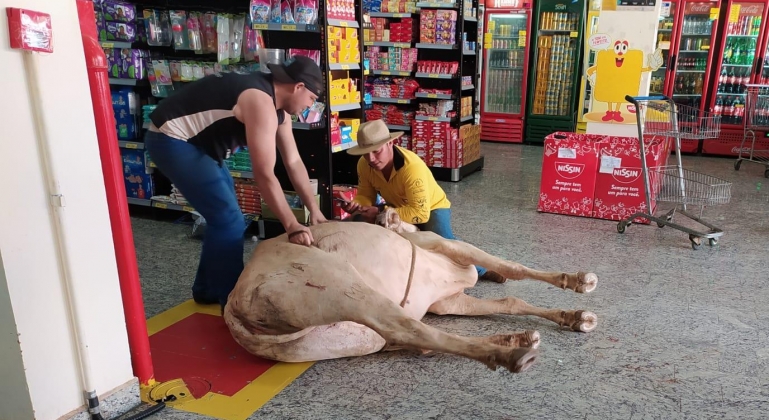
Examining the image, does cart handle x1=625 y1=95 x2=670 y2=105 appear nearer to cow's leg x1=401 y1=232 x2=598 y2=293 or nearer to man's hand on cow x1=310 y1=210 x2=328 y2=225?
cow's leg x1=401 y1=232 x2=598 y2=293

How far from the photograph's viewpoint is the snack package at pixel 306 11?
4176 mm

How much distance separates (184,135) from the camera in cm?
302

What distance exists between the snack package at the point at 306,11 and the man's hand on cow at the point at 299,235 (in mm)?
2102

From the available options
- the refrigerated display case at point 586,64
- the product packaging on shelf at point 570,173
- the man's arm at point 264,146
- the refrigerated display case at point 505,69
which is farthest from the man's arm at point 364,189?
the refrigerated display case at point 505,69

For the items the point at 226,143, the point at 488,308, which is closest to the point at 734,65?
the point at 488,308

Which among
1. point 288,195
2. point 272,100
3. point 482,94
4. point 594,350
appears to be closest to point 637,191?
point 594,350

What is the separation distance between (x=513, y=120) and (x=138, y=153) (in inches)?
243

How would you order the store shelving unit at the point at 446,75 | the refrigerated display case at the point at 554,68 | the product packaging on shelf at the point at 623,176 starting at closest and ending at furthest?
the product packaging on shelf at the point at 623,176 → the store shelving unit at the point at 446,75 → the refrigerated display case at the point at 554,68

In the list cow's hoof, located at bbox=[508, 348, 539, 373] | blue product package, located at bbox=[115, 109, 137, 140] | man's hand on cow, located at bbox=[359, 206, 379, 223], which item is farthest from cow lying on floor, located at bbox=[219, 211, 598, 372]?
blue product package, located at bbox=[115, 109, 137, 140]

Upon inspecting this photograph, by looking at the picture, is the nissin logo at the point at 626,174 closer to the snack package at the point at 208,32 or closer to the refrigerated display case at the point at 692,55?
the snack package at the point at 208,32

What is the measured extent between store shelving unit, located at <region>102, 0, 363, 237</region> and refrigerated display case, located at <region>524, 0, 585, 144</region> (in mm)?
5186

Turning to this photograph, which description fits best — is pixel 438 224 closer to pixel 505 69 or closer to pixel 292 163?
pixel 292 163

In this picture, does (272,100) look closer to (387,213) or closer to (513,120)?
(387,213)

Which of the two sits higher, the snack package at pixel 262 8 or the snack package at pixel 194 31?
the snack package at pixel 262 8
